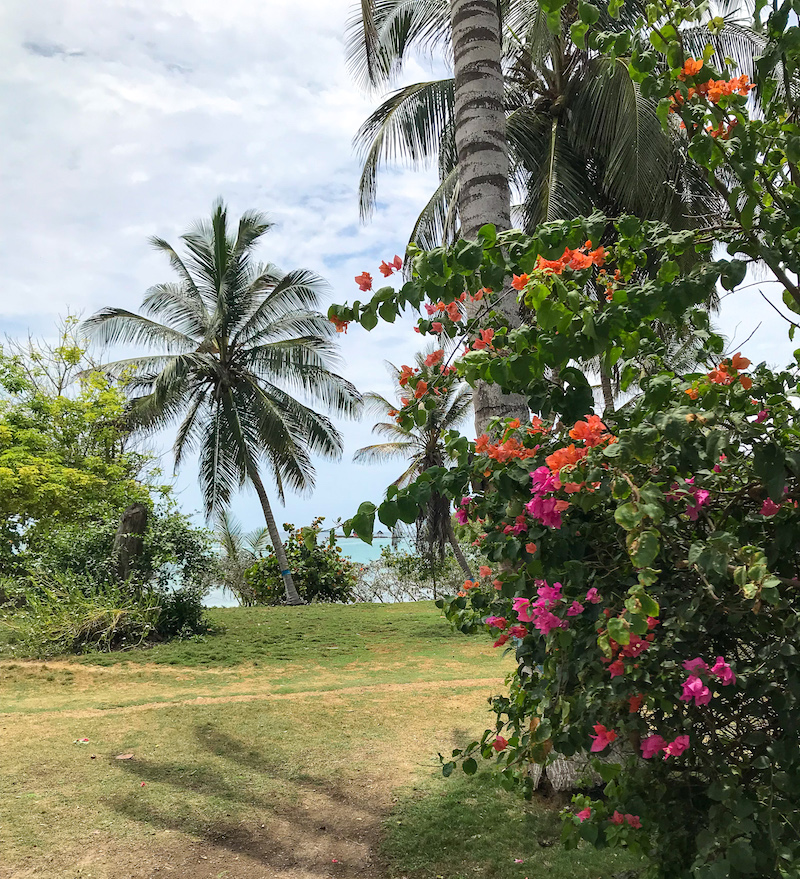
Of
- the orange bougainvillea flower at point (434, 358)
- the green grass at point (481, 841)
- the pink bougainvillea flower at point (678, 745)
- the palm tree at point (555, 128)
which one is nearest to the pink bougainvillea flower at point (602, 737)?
the pink bougainvillea flower at point (678, 745)

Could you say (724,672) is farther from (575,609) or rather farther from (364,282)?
(364,282)

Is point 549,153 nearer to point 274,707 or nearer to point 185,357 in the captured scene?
point 185,357

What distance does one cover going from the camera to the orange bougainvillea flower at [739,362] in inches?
81.0

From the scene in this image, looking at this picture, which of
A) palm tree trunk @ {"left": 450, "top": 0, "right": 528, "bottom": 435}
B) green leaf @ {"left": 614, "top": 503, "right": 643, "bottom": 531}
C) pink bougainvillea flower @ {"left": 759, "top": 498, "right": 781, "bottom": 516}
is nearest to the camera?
green leaf @ {"left": 614, "top": 503, "right": 643, "bottom": 531}

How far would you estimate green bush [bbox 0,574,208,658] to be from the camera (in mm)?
10484

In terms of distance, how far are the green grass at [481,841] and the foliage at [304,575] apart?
14.0 metres

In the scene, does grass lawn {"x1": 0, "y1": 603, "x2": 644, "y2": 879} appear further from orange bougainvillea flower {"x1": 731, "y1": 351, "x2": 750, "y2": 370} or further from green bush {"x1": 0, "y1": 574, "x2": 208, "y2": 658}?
orange bougainvillea flower {"x1": 731, "y1": 351, "x2": 750, "y2": 370}

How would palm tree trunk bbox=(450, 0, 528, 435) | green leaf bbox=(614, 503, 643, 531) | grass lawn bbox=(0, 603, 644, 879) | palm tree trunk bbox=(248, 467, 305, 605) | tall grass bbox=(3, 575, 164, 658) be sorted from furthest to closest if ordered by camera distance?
1. palm tree trunk bbox=(248, 467, 305, 605)
2. tall grass bbox=(3, 575, 164, 658)
3. palm tree trunk bbox=(450, 0, 528, 435)
4. grass lawn bbox=(0, 603, 644, 879)
5. green leaf bbox=(614, 503, 643, 531)

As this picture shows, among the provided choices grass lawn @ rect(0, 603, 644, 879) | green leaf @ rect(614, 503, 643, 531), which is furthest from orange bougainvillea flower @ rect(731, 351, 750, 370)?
grass lawn @ rect(0, 603, 644, 879)

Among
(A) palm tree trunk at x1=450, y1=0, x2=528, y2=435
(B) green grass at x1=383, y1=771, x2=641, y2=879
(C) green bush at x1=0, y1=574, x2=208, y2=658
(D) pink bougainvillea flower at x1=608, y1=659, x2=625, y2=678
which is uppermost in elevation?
(A) palm tree trunk at x1=450, y1=0, x2=528, y2=435

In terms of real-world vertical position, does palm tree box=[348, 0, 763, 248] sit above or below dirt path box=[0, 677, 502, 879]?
above

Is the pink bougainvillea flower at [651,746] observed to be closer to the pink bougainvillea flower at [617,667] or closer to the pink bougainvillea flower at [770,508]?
the pink bougainvillea flower at [617,667]

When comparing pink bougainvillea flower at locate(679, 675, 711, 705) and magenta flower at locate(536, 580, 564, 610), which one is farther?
magenta flower at locate(536, 580, 564, 610)

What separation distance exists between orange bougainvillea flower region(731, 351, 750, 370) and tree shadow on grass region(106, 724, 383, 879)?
325 centimetres
